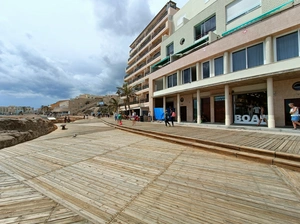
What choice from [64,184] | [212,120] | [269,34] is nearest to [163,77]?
[212,120]

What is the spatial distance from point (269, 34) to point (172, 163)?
36.8 ft

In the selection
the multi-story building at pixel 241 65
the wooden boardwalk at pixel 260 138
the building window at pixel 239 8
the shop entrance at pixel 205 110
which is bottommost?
the wooden boardwalk at pixel 260 138

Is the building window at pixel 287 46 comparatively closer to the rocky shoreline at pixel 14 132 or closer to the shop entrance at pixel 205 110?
the shop entrance at pixel 205 110

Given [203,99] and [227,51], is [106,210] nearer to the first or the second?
[227,51]

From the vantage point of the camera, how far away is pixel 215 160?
4613 mm

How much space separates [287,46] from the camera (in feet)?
29.9

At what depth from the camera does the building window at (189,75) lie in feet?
50.2

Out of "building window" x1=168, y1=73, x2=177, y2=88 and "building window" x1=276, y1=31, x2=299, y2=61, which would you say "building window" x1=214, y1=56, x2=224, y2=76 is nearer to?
"building window" x1=276, y1=31, x2=299, y2=61

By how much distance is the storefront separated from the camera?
1167 centimetres

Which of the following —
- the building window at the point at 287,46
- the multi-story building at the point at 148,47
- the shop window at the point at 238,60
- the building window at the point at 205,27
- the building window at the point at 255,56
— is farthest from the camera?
the multi-story building at the point at 148,47

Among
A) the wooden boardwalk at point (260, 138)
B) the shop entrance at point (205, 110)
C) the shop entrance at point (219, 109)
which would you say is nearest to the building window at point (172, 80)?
the shop entrance at point (205, 110)

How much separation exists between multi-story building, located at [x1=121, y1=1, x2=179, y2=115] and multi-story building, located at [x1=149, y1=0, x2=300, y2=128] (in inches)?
336

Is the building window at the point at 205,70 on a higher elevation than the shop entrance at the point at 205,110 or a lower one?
higher

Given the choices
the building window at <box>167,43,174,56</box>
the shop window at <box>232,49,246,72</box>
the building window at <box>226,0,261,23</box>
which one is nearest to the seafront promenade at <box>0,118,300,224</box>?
the shop window at <box>232,49,246,72</box>
